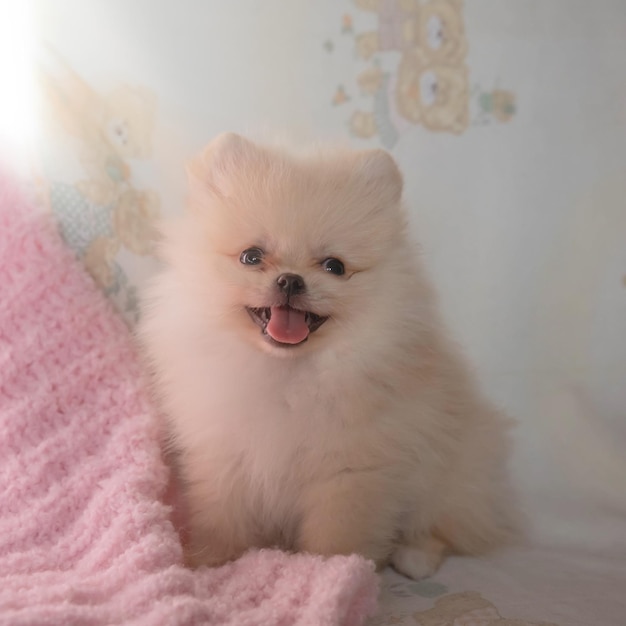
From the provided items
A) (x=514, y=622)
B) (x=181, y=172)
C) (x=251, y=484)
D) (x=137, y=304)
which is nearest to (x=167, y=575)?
(x=251, y=484)

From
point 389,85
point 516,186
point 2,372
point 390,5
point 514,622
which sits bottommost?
point 514,622

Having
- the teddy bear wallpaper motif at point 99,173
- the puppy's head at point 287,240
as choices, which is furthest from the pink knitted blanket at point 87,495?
the puppy's head at point 287,240

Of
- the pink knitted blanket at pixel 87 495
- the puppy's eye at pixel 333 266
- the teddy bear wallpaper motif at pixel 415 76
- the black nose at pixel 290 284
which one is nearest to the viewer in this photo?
the pink knitted blanket at pixel 87 495

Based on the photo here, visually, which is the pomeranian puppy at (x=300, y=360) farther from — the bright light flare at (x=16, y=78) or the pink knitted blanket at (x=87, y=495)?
the bright light flare at (x=16, y=78)

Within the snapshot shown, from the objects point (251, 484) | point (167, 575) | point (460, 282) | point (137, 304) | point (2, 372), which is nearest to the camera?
point (167, 575)

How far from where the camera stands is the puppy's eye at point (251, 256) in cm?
161

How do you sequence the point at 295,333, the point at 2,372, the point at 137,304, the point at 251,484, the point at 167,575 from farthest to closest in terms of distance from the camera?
the point at 137,304 < the point at 2,372 < the point at 251,484 < the point at 295,333 < the point at 167,575

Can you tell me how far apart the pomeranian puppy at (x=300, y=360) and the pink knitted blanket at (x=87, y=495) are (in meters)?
0.13

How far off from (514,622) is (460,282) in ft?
3.47

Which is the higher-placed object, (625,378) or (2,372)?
(2,372)

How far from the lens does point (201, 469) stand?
1688 millimetres

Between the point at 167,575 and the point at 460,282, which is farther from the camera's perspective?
the point at 460,282

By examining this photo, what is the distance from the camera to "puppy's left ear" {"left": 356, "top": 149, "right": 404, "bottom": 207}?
171 cm

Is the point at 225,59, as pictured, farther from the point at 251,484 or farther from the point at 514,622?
the point at 514,622
